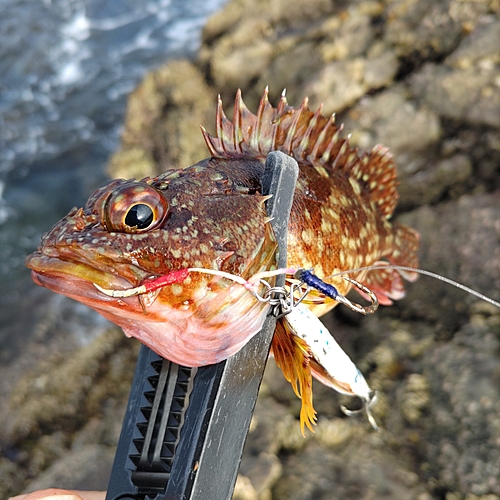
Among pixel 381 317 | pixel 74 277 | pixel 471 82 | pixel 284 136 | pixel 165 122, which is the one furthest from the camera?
pixel 165 122

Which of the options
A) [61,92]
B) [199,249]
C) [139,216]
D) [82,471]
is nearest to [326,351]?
[199,249]

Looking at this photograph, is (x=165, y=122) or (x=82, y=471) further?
(x=165, y=122)

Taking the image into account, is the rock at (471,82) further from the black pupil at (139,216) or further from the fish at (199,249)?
the black pupil at (139,216)

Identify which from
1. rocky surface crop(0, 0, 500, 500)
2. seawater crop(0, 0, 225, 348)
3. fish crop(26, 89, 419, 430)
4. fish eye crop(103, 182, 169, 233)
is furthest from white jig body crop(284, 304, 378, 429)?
seawater crop(0, 0, 225, 348)

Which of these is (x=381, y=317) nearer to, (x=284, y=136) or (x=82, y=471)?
(x=284, y=136)

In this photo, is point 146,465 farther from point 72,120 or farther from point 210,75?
point 72,120

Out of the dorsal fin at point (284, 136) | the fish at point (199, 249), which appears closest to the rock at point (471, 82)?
the dorsal fin at point (284, 136)

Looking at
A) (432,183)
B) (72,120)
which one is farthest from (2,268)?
(432,183)

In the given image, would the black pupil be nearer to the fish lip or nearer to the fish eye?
the fish eye
